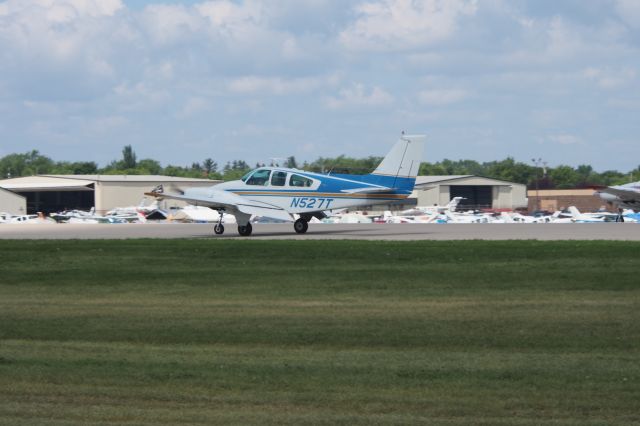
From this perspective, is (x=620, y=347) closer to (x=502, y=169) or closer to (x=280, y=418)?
(x=280, y=418)

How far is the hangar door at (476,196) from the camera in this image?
12686 centimetres

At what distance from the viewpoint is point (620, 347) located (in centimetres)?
1359

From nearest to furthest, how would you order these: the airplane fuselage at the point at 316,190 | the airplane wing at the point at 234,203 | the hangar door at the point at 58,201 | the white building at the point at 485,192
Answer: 1. the airplane fuselage at the point at 316,190
2. the airplane wing at the point at 234,203
3. the hangar door at the point at 58,201
4. the white building at the point at 485,192

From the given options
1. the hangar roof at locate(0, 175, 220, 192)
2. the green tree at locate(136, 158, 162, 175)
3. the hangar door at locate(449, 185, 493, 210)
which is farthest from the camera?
the green tree at locate(136, 158, 162, 175)

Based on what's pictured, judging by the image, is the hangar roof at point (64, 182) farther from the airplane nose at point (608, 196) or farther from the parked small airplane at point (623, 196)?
the parked small airplane at point (623, 196)

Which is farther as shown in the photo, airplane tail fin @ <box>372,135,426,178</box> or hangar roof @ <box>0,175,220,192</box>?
hangar roof @ <box>0,175,220,192</box>

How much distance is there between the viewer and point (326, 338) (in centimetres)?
1453

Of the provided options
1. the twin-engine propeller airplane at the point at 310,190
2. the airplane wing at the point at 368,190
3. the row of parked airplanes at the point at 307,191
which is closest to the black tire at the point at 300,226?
the row of parked airplanes at the point at 307,191

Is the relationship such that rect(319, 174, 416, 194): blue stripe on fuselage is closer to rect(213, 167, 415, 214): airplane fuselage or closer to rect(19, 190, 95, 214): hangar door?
rect(213, 167, 415, 214): airplane fuselage

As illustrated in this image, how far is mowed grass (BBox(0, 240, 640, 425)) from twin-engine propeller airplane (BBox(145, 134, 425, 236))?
1039 centimetres

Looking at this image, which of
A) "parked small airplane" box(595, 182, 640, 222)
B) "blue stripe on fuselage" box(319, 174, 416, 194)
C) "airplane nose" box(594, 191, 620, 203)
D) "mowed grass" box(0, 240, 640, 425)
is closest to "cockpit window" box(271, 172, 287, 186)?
"blue stripe on fuselage" box(319, 174, 416, 194)

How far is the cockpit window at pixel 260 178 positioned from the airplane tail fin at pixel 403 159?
372 cm

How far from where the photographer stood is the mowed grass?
1047cm

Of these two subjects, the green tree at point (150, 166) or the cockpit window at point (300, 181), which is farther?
the green tree at point (150, 166)
